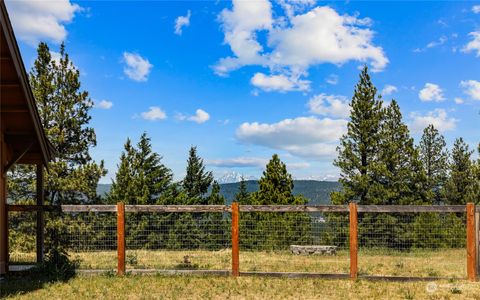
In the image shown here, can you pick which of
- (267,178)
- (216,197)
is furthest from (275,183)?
(216,197)

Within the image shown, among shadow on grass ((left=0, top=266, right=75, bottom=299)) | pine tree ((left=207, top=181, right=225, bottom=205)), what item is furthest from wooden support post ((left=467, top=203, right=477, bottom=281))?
pine tree ((left=207, top=181, right=225, bottom=205))

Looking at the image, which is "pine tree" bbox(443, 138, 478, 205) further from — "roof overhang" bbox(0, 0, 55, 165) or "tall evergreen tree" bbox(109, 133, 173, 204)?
"roof overhang" bbox(0, 0, 55, 165)

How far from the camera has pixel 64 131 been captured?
21.1m

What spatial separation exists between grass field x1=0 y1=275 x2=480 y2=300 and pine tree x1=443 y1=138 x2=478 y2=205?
18.4 m

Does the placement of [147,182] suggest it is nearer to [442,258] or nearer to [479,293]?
[442,258]

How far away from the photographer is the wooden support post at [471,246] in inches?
426

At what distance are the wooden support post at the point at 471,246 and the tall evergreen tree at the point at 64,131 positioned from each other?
51.7 ft

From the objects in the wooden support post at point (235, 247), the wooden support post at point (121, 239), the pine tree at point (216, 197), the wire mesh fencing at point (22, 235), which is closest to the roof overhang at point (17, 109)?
the wooden support post at point (121, 239)

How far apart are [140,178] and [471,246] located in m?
19.1

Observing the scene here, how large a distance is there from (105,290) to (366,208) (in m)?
6.45

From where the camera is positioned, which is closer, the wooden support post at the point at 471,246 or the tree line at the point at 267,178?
the wooden support post at the point at 471,246

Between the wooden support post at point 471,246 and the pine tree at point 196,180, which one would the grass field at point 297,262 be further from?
the pine tree at point 196,180

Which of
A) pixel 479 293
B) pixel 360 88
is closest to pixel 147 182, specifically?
pixel 360 88

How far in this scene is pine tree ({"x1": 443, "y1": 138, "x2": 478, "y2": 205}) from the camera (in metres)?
27.3
